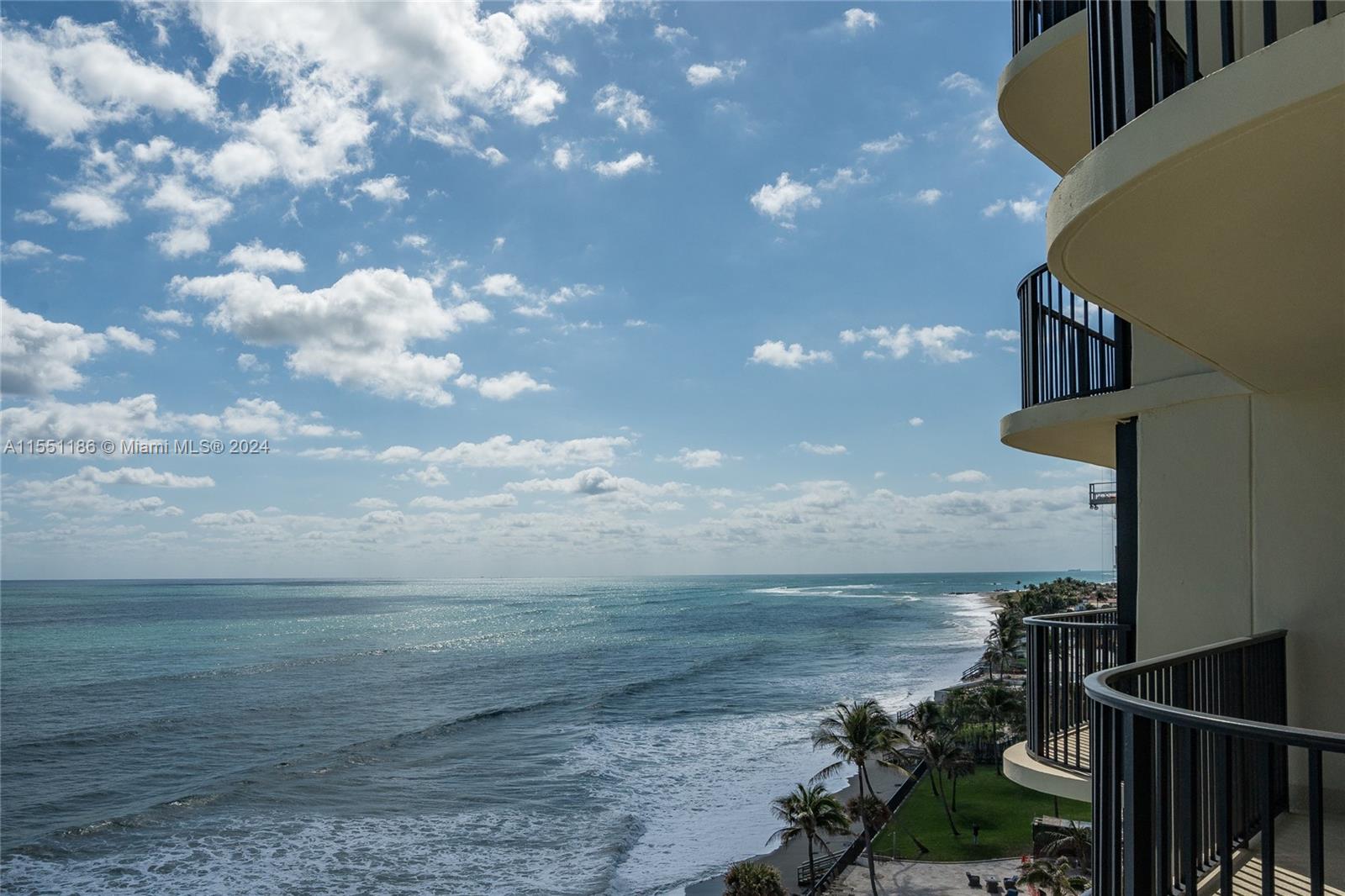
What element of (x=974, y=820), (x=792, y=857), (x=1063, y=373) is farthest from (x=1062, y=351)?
(x=974, y=820)

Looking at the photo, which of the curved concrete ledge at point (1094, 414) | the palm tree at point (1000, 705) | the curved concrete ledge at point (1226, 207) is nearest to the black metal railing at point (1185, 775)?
the curved concrete ledge at point (1226, 207)

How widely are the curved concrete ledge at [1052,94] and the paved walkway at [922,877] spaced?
23.3m

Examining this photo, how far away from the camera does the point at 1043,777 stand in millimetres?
7004

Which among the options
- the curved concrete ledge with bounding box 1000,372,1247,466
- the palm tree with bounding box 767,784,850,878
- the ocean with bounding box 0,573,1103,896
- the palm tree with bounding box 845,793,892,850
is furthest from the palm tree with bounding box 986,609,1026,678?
the curved concrete ledge with bounding box 1000,372,1247,466

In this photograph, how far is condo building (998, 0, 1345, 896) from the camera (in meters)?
2.93

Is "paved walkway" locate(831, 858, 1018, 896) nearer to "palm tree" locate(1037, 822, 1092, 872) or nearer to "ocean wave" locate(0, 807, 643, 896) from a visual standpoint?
"palm tree" locate(1037, 822, 1092, 872)

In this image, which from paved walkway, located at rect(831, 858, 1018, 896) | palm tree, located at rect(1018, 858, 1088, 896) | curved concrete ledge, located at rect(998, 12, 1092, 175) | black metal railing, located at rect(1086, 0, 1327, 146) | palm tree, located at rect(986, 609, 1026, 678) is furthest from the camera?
palm tree, located at rect(986, 609, 1026, 678)

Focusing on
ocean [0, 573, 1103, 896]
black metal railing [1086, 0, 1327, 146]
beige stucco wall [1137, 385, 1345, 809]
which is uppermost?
black metal railing [1086, 0, 1327, 146]

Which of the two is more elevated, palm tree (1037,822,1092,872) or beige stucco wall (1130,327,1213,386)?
beige stucco wall (1130,327,1213,386)

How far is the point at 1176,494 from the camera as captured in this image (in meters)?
6.99

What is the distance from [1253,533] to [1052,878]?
18.8 meters

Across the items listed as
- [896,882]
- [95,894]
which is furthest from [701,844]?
[95,894]

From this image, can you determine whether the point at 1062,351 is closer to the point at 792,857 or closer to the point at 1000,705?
the point at 792,857

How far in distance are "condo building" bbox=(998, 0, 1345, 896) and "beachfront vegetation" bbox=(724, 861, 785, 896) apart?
54.6 ft
